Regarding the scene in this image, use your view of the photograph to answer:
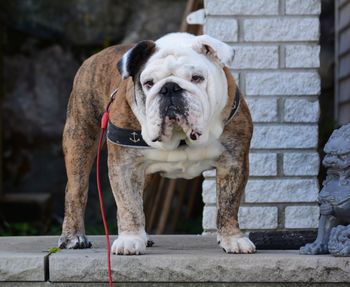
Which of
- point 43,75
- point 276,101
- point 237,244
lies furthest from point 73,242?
point 43,75

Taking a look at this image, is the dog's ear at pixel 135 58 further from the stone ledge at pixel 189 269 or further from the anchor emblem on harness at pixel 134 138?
the stone ledge at pixel 189 269

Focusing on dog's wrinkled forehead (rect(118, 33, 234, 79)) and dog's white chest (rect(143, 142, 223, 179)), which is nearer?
dog's wrinkled forehead (rect(118, 33, 234, 79))

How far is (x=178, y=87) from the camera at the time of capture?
11.1ft

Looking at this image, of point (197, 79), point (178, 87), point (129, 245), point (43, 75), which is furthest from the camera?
point (43, 75)

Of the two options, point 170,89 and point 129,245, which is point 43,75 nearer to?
point 129,245

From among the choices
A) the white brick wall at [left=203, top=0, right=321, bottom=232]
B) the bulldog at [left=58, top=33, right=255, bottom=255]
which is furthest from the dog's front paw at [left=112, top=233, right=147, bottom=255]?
the white brick wall at [left=203, top=0, right=321, bottom=232]

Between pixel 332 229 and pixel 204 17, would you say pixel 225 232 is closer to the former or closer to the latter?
pixel 332 229

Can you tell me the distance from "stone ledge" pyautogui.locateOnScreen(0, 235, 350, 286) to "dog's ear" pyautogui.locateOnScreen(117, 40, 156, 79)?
2.65ft

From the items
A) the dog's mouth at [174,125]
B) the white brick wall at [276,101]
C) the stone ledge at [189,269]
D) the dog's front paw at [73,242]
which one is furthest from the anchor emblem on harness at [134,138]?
the white brick wall at [276,101]

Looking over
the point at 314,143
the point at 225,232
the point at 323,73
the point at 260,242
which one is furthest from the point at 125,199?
the point at 323,73

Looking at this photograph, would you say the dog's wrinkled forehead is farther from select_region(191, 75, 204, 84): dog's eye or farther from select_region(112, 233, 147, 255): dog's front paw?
select_region(112, 233, 147, 255): dog's front paw

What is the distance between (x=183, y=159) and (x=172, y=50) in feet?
1.66

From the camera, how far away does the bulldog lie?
3.41 metres

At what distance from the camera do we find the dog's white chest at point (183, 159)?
368cm
